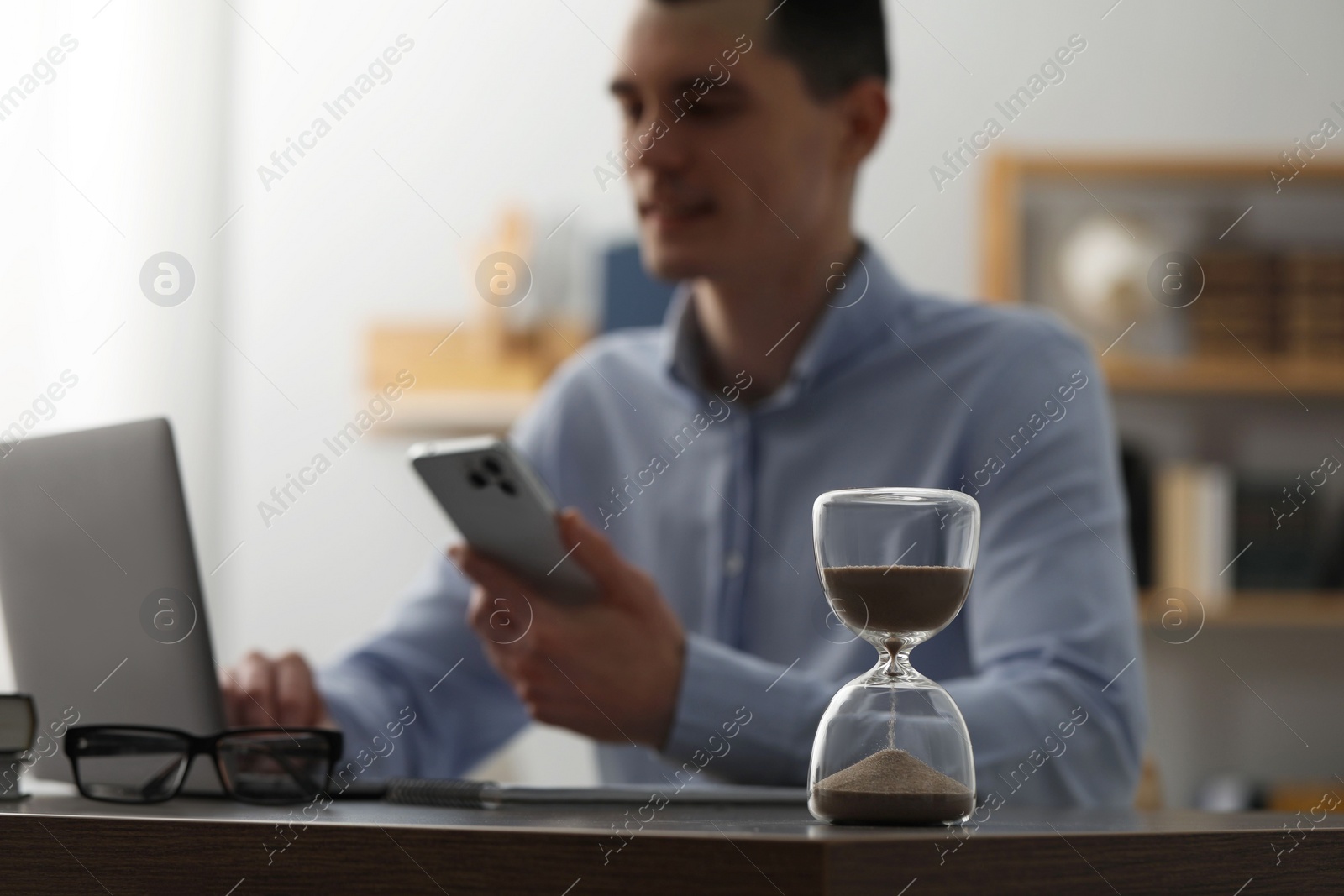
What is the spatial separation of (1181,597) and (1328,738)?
51 centimetres

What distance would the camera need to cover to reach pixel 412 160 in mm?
3145

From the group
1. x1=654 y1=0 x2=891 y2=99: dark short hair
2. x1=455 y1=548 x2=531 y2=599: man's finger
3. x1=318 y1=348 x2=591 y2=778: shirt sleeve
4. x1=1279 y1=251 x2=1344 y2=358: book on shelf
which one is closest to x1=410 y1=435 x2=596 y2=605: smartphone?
x1=455 y1=548 x2=531 y2=599: man's finger

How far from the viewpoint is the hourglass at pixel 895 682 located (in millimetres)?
650

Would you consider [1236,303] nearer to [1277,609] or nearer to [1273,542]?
[1273,542]

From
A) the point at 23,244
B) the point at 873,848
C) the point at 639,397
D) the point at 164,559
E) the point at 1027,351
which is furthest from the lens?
the point at 23,244

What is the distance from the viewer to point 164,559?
90cm


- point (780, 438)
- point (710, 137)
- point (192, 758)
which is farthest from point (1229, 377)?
point (192, 758)

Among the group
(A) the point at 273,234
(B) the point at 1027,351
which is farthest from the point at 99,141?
(B) the point at 1027,351

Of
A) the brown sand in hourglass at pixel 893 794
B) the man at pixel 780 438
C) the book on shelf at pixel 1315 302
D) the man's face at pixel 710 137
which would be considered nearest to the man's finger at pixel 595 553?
the man at pixel 780 438

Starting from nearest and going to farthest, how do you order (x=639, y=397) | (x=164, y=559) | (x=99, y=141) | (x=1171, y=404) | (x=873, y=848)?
(x=873, y=848) < (x=164, y=559) < (x=639, y=397) < (x=99, y=141) < (x=1171, y=404)

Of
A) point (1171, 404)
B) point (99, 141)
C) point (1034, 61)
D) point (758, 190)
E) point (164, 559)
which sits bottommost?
point (1171, 404)

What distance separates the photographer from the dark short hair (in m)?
1.51

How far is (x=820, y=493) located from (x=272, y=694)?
62 centimetres

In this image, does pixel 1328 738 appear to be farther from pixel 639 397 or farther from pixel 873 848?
pixel 873 848
